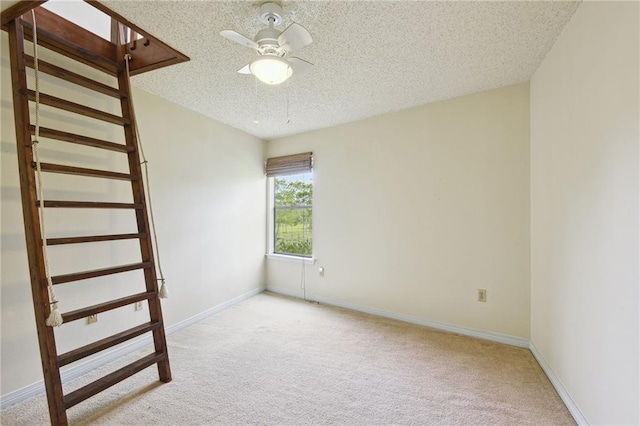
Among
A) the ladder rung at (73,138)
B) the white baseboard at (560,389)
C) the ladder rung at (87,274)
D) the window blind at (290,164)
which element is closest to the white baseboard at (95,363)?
the ladder rung at (87,274)

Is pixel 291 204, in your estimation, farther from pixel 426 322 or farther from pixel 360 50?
pixel 360 50

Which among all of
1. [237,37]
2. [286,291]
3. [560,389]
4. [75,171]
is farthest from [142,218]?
[560,389]

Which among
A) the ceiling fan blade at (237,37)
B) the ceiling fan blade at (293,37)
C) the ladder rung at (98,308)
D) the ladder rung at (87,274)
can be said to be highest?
the ceiling fan blade at (237,37)

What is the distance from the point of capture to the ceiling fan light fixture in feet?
5.18

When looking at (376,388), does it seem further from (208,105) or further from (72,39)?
(72,39)

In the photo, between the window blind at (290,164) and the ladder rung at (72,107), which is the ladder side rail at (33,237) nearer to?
the ladder rung at (72,107)

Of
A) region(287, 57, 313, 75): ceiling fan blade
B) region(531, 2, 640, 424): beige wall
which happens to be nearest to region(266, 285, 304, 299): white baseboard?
region(531, 2, 640, 424): beige wall

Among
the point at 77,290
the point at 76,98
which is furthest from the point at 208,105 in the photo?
the point at 77,290

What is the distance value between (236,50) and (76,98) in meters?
1.29

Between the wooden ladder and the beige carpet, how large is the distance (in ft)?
0.74

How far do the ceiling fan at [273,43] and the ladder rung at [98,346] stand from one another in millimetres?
1948

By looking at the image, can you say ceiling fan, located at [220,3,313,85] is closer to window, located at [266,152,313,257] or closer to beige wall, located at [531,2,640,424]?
beige wall, located at [531,2,640,424]

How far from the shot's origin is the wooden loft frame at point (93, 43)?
5.32 feet

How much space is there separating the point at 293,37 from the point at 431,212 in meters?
2.15
